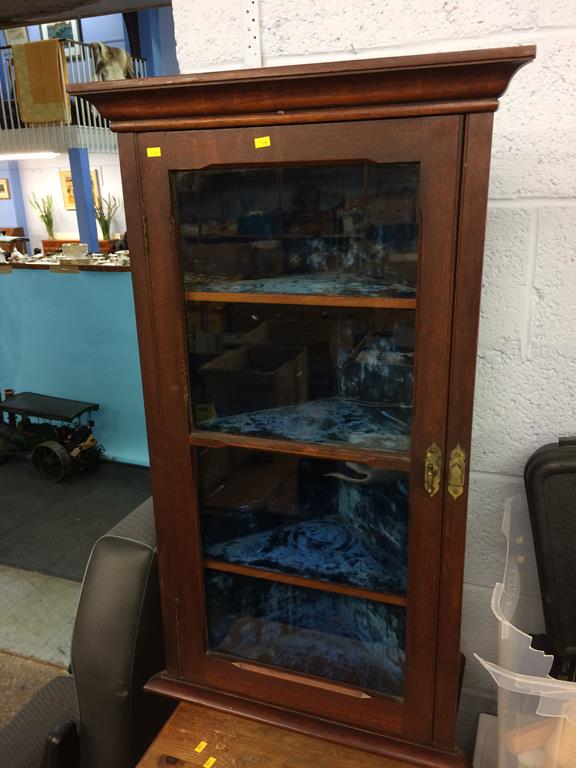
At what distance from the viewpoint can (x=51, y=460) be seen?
349 centimetres

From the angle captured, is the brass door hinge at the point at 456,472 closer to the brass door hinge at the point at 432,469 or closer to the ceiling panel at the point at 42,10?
the brass door hinge at the point at 432,469

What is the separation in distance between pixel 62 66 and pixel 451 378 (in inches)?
179

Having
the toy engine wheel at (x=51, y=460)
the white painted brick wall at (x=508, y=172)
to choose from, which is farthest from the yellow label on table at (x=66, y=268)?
the white painted brick wall at (x=508, y=172)

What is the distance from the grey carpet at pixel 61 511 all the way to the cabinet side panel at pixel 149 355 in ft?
5.69

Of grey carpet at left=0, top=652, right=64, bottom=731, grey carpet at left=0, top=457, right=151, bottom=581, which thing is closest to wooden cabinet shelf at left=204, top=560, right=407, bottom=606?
grey carpet at left=0, top=652, right=64, bottom=731

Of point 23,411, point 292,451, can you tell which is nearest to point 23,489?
point 23,411

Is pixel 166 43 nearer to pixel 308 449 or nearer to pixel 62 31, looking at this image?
pixel 62 31

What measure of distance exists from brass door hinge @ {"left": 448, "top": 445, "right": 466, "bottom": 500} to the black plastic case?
253mm

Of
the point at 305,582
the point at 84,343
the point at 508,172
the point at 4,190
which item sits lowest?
the point at 84,343

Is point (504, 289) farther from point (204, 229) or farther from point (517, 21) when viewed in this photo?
point (204, 229)

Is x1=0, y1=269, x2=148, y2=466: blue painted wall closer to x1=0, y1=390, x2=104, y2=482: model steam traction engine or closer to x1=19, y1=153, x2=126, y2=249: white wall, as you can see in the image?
x1=0, y1=390, x2=104, y2=482: model steam traction engine

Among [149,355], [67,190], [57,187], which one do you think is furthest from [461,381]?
[57,187]

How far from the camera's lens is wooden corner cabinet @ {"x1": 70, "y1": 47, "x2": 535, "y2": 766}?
0.82 metres

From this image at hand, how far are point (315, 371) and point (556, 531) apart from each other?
1.74 ft
